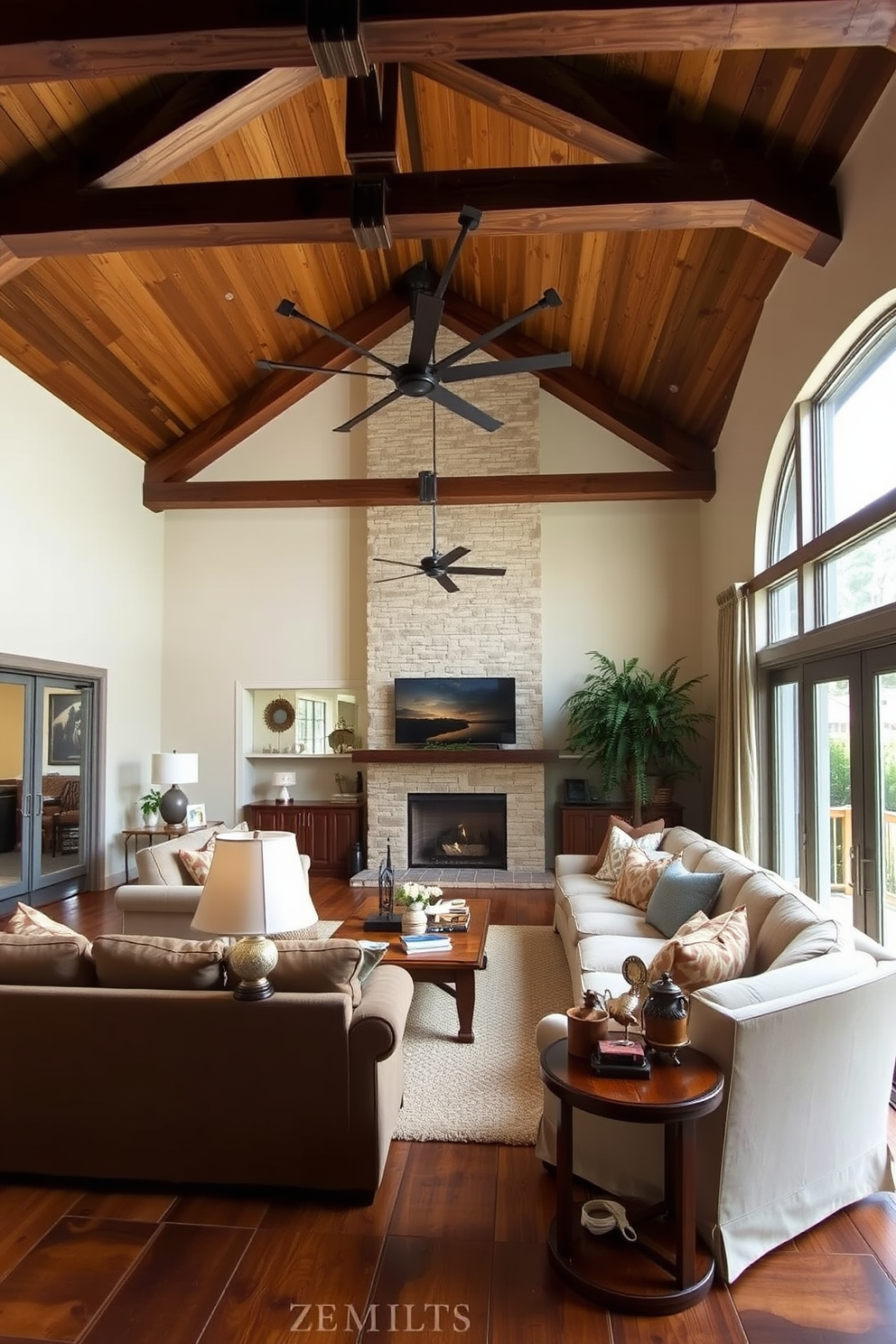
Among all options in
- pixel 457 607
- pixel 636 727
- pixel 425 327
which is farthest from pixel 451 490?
pixel 425 327

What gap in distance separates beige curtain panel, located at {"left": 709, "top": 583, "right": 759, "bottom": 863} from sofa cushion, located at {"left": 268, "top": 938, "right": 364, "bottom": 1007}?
4.16 metres

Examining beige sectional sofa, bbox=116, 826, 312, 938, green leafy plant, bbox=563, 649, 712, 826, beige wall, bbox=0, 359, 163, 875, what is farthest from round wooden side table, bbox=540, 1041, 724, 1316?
beige wall, bbox=0, 359, 163, 875

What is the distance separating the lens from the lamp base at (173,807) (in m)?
7.68

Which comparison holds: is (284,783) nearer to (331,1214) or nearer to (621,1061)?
(331,1214)

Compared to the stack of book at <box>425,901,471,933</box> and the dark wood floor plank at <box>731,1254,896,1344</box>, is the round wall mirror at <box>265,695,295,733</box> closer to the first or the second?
the stack of book at <box>425,901,471,933</box>

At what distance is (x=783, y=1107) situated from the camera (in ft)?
7.64

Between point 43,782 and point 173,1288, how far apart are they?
568cm

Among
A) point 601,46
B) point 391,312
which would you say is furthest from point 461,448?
point 601,46

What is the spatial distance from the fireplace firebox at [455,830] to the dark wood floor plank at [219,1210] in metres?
5.70

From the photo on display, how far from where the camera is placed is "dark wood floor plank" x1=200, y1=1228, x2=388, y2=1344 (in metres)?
2.06

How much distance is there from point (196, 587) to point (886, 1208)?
810 cm

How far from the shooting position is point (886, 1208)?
258 centimetres

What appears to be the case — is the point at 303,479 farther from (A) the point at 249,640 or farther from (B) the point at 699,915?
(B) the point at 699,915

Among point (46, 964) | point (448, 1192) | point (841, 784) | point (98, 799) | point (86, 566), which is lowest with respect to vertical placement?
point (448, 1192)
